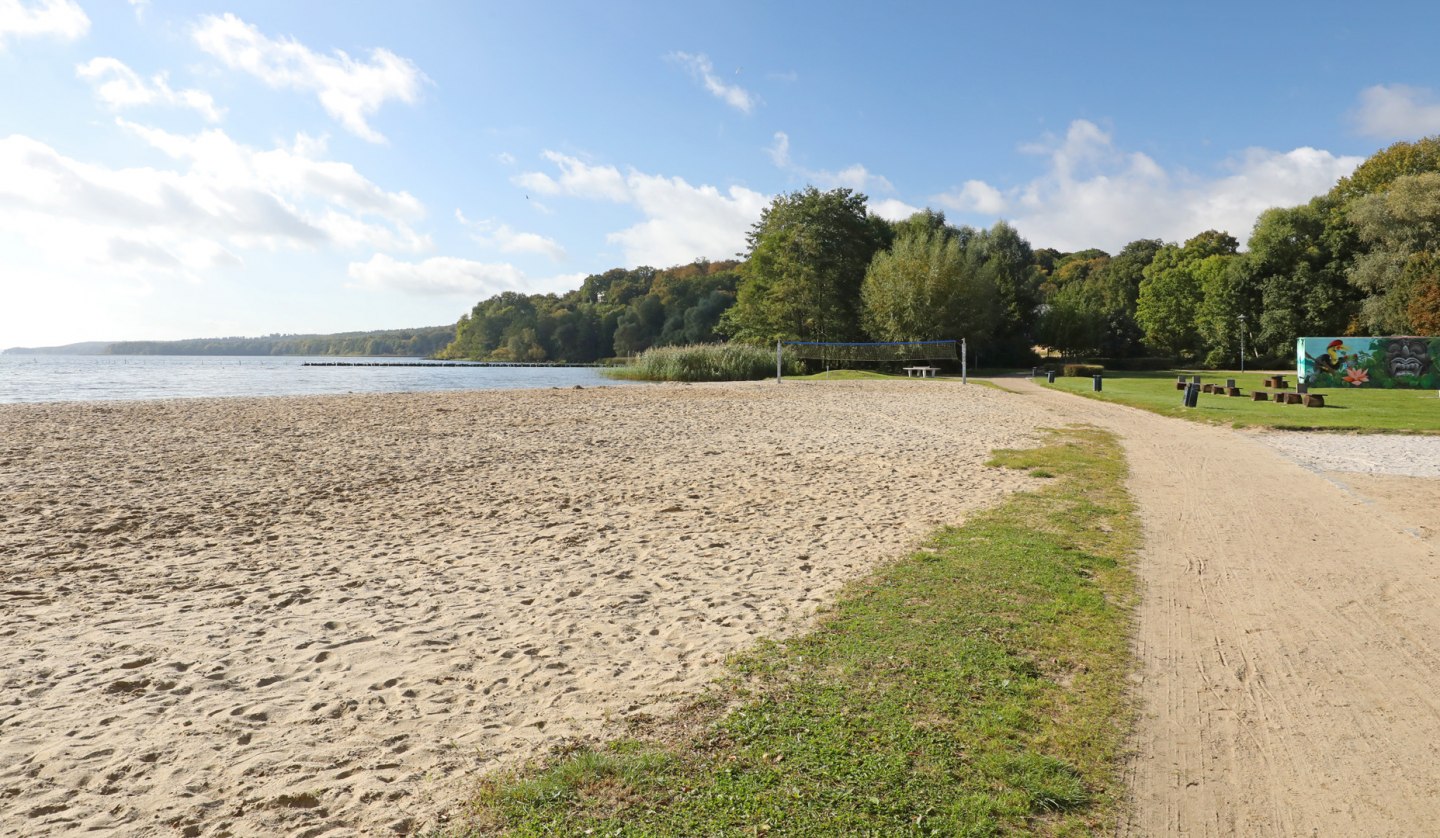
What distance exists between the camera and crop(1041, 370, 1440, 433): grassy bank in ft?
51.6

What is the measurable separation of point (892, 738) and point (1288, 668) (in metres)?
2.60

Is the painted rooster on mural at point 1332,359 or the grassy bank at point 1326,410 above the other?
the painted rooster on mural at point 1332,359

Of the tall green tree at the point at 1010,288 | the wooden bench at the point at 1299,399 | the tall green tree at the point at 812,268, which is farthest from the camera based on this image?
the tall green tree at the point at 1010,288

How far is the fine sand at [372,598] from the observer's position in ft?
11.0

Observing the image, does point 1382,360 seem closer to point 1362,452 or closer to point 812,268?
point 1362,452

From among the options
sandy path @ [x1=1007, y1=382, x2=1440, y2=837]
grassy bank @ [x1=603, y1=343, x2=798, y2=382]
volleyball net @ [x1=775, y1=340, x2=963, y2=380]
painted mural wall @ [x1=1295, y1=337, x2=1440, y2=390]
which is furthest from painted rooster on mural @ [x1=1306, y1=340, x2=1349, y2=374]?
grassy bank @ [x1=603, y1=343, x2=798, y2=382]

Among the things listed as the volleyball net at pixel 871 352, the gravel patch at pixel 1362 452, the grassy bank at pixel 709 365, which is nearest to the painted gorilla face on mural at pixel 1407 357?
the gravel patch at pixel 1362 452

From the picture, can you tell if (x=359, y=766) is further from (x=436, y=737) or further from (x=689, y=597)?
(x=689, y=597)

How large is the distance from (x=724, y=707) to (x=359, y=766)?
167cm

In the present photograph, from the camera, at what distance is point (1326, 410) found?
1850 cm

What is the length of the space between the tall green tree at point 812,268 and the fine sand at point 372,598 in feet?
126

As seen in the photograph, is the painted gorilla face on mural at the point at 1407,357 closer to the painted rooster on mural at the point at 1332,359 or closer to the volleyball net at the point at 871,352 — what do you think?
the painted rooster on mural at the point at 1332,359

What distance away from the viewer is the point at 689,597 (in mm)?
5715

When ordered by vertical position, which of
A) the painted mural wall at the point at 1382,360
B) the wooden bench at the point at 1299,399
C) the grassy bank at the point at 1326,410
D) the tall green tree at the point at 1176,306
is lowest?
the grassy bank at the point at 1326,410
